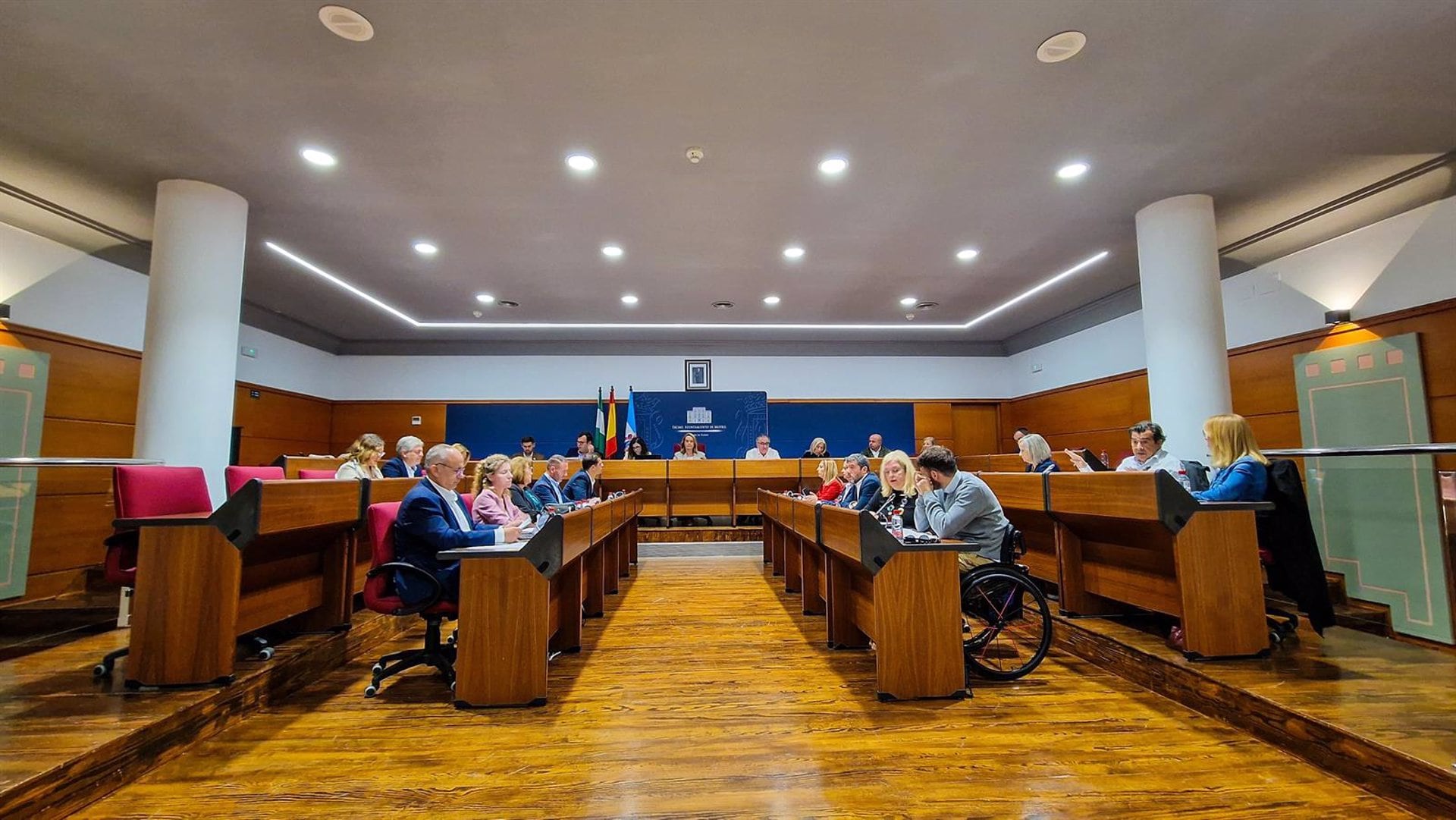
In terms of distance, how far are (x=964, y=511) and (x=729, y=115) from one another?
267 centimetres

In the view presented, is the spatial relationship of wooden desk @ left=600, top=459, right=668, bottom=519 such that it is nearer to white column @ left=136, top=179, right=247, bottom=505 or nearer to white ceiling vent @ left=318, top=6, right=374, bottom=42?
white column @ left=136, top=179, right=247, bottom=505

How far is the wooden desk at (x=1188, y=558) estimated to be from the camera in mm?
2891

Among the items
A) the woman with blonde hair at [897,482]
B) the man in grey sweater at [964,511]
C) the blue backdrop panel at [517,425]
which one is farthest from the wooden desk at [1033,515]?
the blue backdrop panel at [517,425]

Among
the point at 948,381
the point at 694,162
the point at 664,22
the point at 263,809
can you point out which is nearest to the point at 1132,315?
the point at 948,381

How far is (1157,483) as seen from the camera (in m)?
2.95

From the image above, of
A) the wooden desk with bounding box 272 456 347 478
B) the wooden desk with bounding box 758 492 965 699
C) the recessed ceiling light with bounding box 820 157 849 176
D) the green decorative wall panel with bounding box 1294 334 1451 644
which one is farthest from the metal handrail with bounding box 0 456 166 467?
the green decorative wall panel with bounding box 1294 334 1451 644

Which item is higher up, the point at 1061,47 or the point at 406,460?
the point at 1061,47

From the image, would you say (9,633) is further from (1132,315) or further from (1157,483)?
(1132,315)

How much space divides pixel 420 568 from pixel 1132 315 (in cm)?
797

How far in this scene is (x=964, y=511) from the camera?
122 inches

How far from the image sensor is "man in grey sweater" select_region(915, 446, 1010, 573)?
3.10m

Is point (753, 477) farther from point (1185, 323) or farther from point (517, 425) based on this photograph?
point (1185, 323)

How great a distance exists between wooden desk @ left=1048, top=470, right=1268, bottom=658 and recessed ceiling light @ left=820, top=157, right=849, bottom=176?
257 centimetres

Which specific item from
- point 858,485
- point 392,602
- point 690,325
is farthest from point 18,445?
point 690,325
